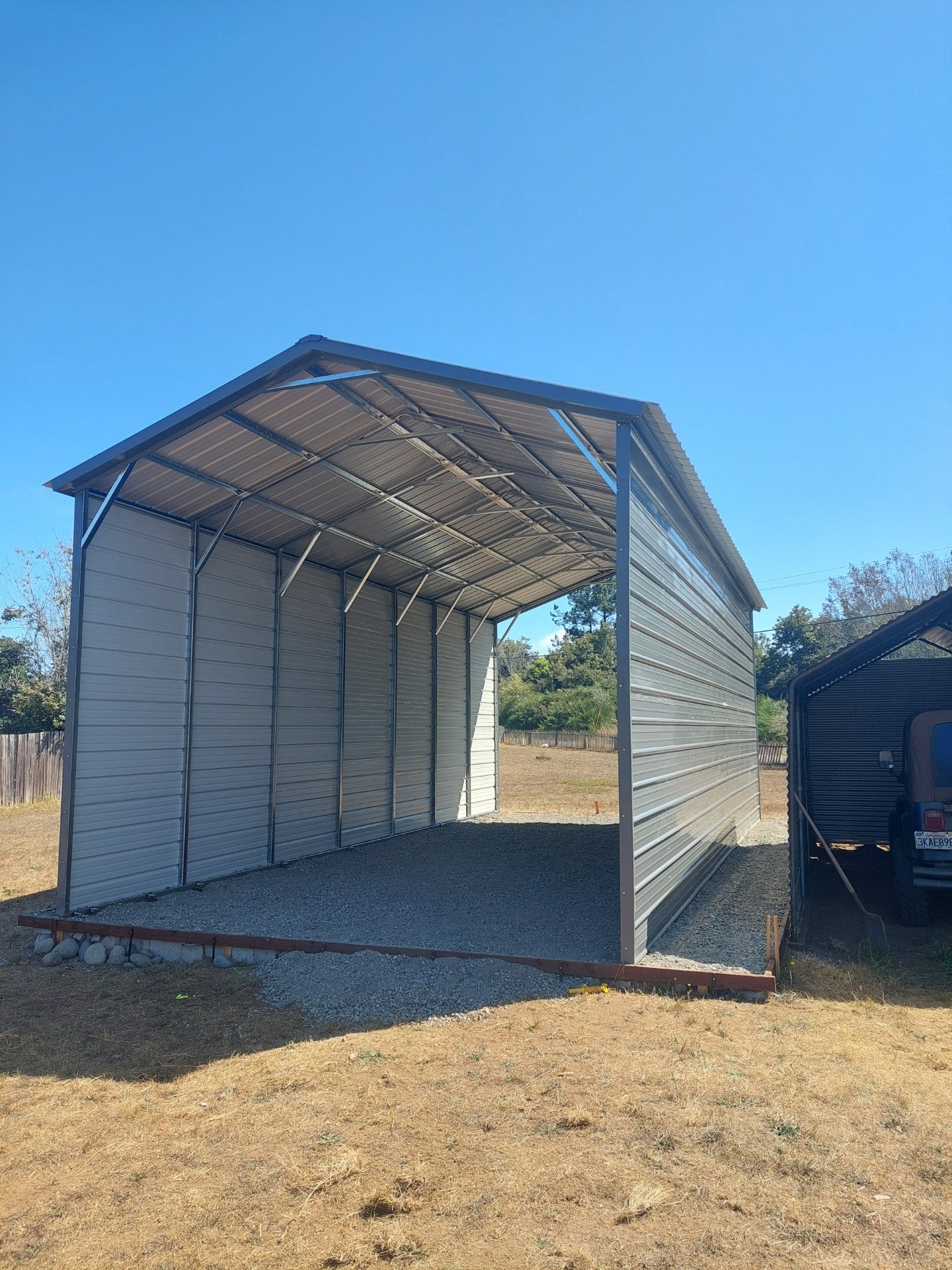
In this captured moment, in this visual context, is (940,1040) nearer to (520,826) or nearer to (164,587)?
(164,587)

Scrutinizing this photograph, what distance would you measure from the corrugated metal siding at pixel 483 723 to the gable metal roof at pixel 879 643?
26.3ft

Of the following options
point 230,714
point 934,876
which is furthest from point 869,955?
point 230,714

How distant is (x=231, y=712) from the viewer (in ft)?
34.3

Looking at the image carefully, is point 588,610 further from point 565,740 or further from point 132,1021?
point 132,1021

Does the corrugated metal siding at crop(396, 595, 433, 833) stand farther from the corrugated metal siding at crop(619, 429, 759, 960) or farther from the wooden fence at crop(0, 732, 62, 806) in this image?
the wooden fence at crop(0, 732, 62, 806)

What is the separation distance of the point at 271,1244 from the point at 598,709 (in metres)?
38.4

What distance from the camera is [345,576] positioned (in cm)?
1319

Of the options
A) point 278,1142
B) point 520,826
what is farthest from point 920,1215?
point 520,826

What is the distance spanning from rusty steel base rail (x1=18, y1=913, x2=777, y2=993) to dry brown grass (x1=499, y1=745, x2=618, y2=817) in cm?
1197

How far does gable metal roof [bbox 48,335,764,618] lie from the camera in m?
7.18

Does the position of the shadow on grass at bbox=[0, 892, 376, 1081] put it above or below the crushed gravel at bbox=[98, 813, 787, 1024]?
below

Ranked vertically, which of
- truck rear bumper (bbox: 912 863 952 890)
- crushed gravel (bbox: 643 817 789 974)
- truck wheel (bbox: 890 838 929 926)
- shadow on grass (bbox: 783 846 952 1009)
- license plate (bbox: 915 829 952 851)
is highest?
license plate (bbox: 915 829 952 851)

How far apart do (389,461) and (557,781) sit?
19807 millimetres

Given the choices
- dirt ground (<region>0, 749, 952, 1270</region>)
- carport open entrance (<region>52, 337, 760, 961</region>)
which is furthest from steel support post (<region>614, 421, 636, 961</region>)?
dirt ground (<region>0, 749, 952, 1270</region>)
